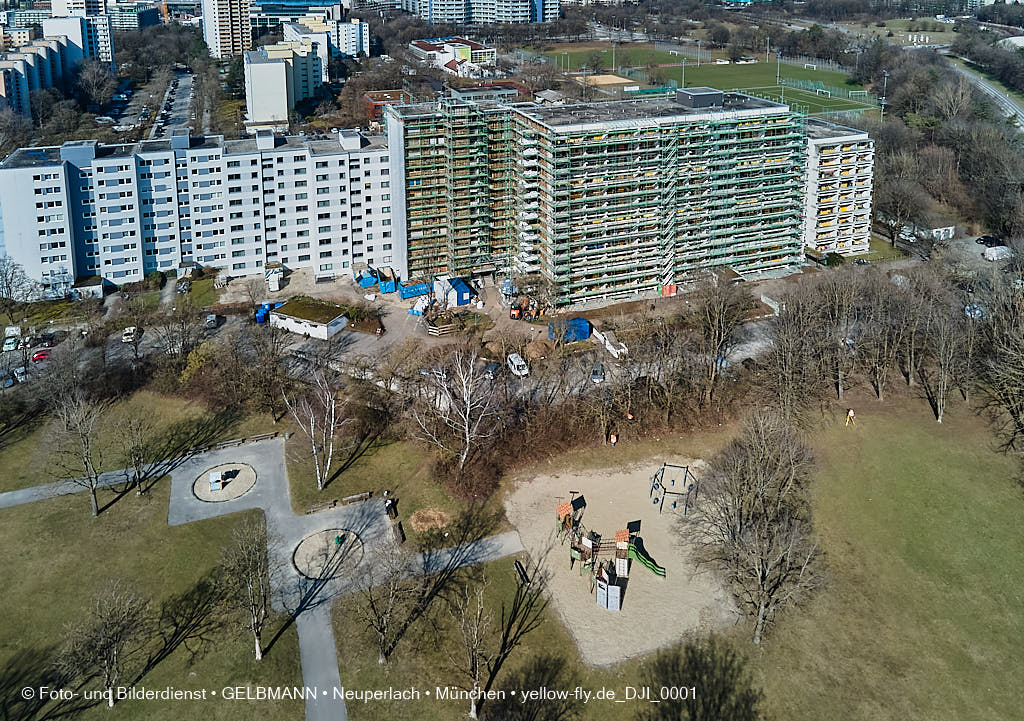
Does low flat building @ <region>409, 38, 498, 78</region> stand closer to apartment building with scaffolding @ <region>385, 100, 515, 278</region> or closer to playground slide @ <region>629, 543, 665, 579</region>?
apartment building with scaffolding @ <region>385, 100, 515, 278</region>

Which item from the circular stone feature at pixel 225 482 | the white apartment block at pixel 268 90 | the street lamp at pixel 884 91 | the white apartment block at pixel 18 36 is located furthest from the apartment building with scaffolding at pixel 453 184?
the white apartment block at pixel 18 36

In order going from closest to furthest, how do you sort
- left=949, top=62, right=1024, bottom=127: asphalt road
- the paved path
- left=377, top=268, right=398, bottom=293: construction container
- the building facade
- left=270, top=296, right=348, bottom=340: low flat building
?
the paved path < left=270, top=296, right=348, bottom=340: low flat building < left=377, top=268, right=398, bottom=293: construction container < left=949, top=62, right=1024, bottom=127: asphalt road < the building facade

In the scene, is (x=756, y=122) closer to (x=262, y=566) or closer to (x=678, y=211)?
(x=678, y=211)

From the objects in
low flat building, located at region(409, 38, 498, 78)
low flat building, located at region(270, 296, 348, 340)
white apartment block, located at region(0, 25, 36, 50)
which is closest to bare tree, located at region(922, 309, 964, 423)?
low flat building, located at region(270, 296, 348, 340)

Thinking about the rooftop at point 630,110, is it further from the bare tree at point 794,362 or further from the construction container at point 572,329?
the bare tree at point 794,362

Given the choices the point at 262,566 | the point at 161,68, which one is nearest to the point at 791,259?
the point at 262,566

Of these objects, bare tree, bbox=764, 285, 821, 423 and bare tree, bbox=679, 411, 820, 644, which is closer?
bare tree, bbox=679, 411, 820, 644
